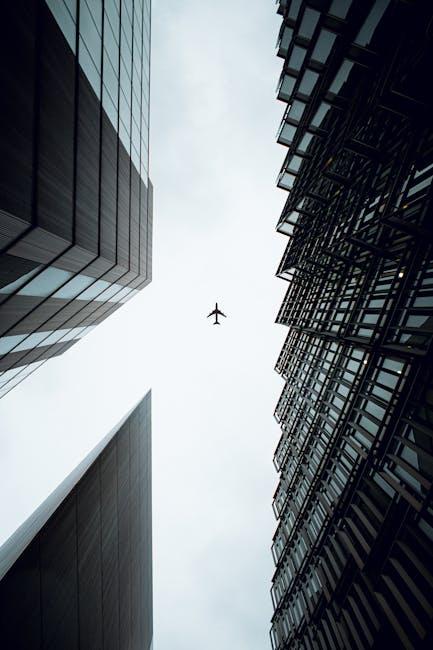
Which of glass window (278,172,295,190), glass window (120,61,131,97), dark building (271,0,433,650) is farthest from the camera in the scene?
glass window (278,172,295,190)

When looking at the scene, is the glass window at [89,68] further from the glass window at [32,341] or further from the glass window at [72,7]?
the glass window at [32,341]

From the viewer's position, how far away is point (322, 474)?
20.3m

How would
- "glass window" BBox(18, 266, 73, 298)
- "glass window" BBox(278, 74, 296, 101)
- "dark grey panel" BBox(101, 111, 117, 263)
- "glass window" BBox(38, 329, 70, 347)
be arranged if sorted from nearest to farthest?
"glass window" BBox(18, 266, 73, 298) → "dark grey panel" BBox(101, 111, 117, 263) → "glass window" BBox(38, 329, 70, 347) → "glass window" BBox(278, 74, 296, 101)

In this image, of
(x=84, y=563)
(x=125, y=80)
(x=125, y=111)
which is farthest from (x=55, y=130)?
(x=84, y=563)

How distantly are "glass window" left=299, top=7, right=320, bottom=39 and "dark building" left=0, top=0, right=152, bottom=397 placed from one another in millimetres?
10810

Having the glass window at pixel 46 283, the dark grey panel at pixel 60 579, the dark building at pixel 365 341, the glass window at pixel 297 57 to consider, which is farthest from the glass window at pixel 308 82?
the dark grey panel at pixel 60 579

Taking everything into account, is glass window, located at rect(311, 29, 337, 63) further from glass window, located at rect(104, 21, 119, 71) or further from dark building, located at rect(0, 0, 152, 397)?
glass window, located at rect(104, 21, 119, 71)

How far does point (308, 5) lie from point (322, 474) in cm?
3009

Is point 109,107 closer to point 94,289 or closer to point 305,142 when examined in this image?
point 94,289

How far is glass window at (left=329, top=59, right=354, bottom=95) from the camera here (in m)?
18.3

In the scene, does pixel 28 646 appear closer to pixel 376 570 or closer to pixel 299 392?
pixel 376 570

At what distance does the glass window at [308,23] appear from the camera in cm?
1769

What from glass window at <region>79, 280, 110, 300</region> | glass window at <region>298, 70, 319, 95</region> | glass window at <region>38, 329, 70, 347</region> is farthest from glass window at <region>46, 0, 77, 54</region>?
glass window at <region>298, 70, 319, 95</region>

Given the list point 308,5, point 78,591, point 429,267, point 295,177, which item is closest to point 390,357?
point 429,267
